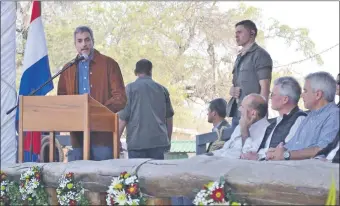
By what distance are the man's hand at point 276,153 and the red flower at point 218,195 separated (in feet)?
2.08

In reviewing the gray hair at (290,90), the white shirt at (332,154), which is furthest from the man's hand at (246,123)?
the white shirt at (332,154)

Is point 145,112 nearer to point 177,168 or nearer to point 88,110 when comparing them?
point 88,110

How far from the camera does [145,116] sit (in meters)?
5.80

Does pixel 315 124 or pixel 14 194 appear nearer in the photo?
pixel 315 124

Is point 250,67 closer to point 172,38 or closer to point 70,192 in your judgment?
point 70,192

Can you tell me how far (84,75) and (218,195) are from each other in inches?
80.2

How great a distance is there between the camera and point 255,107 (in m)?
4.49

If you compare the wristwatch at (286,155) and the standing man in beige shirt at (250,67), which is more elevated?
the standing man in beige shirt at (250,67)

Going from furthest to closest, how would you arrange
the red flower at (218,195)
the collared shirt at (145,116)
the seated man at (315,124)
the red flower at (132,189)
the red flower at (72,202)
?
the collared shirt at (145,116) → the red flower at (72,202) → the red flower at (132,189) → the seated man at (315,124) → the red flower at (218,195)

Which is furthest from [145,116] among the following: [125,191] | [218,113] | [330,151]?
[330,151]

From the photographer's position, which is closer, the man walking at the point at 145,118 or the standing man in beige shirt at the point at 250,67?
the standing man in beige shirt at the point at 250,67

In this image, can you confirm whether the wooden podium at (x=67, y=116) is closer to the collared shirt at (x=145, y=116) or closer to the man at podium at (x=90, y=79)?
the man at podium at (x=90, y=79)

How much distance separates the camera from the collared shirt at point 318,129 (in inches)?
148

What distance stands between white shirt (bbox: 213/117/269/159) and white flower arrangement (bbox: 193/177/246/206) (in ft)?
3.47
